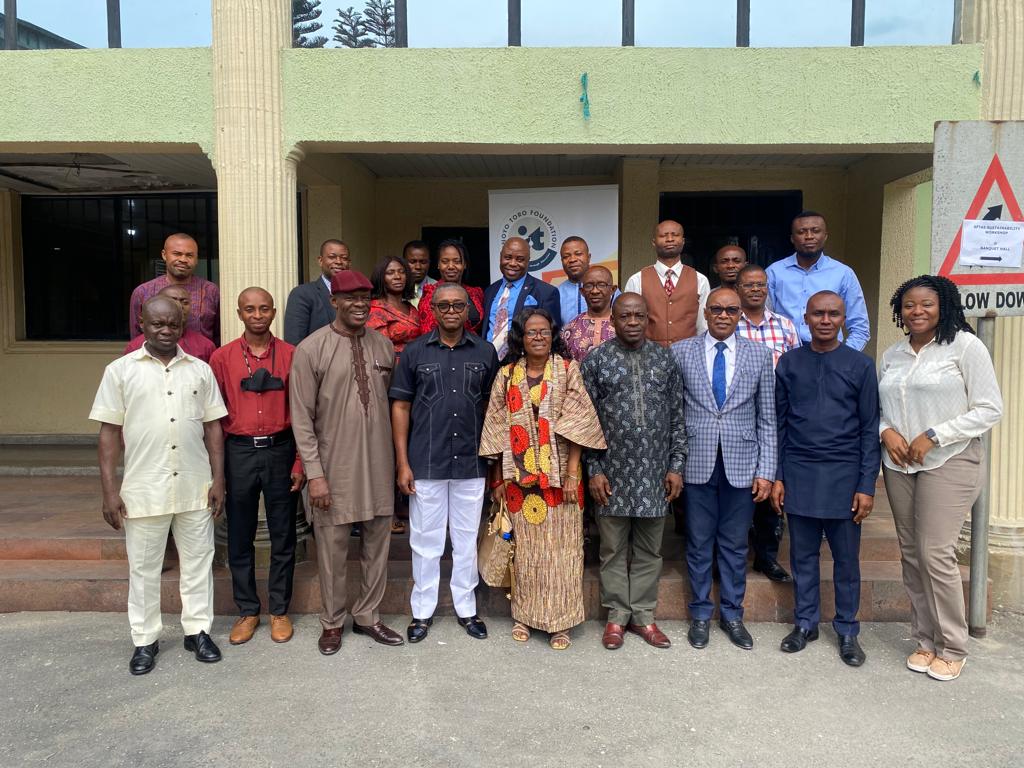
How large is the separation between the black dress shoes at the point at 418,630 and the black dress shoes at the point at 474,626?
20 cm

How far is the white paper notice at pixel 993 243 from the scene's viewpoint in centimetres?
394

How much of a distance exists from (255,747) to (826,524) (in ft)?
9.60

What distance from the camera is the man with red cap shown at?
375 cm

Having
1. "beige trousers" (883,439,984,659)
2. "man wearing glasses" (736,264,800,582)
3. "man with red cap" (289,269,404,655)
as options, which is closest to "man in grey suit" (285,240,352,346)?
"man with red cap" (289,269,404,655)

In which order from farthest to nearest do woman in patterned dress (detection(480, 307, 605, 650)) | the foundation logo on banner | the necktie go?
1. the foundation logo on banner
2. the necktie
3. woman in patterned dress (detection(480, 307, 605, 650))

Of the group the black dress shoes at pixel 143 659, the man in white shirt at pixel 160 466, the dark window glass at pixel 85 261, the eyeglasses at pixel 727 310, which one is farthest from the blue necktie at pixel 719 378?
the dark window glass at pixel 85 261

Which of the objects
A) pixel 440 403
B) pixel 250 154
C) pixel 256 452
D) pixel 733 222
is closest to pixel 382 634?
pixel 256 452

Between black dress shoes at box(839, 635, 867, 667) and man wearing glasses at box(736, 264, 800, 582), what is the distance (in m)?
0.53

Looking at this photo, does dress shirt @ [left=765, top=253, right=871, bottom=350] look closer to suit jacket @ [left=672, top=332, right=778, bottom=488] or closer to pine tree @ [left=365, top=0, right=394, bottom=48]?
suit jacket @ [left=672, top=332, right=778, bottom=488]

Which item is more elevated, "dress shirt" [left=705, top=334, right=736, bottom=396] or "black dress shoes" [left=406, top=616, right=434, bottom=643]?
"dress shirt" [left=705, top=334, right=736, bottom=396]

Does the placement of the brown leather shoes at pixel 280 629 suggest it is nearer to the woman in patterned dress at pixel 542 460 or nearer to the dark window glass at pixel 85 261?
A: the woman in patterned dress at pixel 542 460

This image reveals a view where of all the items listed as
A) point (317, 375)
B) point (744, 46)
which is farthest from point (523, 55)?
point (317, 375)

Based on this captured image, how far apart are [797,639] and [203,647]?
123 inches

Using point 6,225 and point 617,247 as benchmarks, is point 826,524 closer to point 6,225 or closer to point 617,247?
point 617,247
